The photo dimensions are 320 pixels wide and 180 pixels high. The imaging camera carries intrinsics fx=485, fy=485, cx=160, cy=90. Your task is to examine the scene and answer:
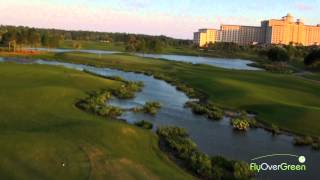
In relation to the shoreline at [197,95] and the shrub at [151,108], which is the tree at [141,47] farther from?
the shrub at [151,108]

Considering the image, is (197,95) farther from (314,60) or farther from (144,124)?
(314,60)

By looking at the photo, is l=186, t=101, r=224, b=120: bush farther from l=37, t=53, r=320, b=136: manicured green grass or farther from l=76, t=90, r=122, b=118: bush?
l=76, t=90, r=122, b=118: bush

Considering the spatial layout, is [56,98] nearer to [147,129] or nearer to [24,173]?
[147,129]

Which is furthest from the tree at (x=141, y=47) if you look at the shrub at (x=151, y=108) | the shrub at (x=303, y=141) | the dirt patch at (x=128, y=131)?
the dirt patch at (x=128, y=131)

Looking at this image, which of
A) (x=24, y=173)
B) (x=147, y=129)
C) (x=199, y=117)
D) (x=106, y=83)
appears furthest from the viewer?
(x=106, y=83)

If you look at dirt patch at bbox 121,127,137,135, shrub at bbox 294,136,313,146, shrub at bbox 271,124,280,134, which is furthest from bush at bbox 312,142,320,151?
dirt patch at bbox 121,127,137,135

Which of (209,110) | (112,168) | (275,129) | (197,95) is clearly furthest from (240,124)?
(197,95)

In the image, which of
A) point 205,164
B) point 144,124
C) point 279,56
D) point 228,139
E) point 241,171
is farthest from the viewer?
point 279,56

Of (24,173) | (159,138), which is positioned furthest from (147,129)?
(24,173)
